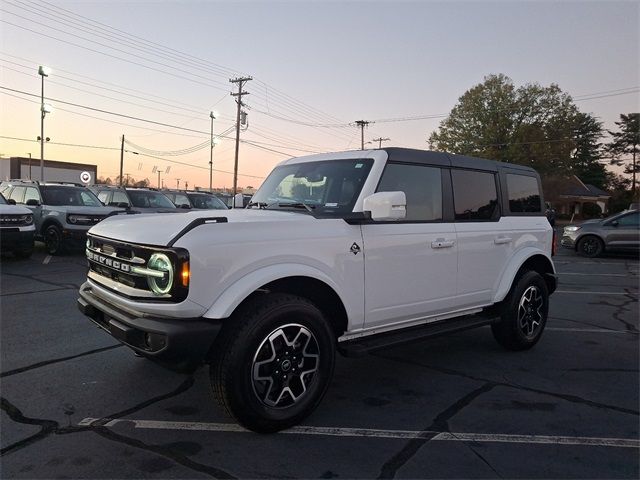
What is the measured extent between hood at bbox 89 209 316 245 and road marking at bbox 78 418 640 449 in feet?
4.28

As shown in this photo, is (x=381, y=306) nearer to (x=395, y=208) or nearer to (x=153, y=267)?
(x=395, y=208)

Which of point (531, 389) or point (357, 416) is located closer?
point (357, 416)

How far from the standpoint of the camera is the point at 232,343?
3.10 metres

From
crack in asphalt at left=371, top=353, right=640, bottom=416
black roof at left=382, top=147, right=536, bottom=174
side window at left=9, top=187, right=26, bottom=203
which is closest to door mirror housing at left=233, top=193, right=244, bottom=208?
black roof at left=382, top=147, right=536, bottom=174

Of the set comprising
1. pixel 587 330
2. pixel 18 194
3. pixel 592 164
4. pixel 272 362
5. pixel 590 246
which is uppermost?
pixel 592 164

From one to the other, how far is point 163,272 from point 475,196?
3.25 metres

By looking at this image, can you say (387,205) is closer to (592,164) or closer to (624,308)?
(624,308)

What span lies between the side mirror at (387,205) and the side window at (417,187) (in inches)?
18.9

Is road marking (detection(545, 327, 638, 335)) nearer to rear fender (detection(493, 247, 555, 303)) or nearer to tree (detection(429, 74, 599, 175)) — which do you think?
rear fender (detection(493, 247, 555, 303))

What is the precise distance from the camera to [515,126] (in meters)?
53.4

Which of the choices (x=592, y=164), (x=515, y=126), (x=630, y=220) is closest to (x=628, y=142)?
(x=592, y=164)

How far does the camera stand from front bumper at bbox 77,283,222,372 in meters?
2.94

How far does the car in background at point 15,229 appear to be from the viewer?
1078 centimetres

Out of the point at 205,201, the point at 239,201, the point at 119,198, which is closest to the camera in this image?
the point at 239,201
